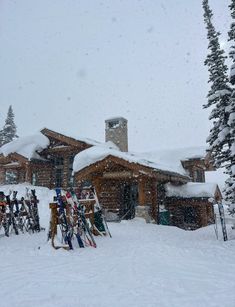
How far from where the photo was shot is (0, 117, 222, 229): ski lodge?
53.7 feet

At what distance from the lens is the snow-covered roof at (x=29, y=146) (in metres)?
25.1

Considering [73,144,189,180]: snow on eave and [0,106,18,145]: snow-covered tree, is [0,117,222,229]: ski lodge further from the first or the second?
[0,106,18,145]: snow-covered tree

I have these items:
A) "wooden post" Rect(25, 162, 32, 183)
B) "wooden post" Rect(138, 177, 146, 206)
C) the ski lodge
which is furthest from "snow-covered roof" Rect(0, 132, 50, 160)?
"wooden post" Rect(138, 177, 146, 206)

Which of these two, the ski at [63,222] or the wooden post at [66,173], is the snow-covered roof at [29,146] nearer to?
the wooden post at [66,173]

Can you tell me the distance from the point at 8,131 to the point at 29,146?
52.9ft

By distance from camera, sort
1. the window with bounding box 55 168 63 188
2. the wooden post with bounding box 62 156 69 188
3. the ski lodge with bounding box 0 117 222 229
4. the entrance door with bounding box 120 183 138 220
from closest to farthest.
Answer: the ski lodge with bounding box 0 117 222 229 < the entrance door with bounding box 120 183 138 220 < the wooden post with bounding box 62 156 69 188 < the window with bounding box 55 168 63 188

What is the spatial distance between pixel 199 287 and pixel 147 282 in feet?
2.67

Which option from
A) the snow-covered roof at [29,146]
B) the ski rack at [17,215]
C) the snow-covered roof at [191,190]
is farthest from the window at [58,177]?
the ski rack at [17,215]

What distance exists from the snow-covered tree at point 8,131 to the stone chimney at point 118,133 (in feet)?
68.1

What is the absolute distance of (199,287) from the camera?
449 cm

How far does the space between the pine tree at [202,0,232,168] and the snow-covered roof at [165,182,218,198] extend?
7.63 m

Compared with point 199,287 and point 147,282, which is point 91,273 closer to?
point 147,282

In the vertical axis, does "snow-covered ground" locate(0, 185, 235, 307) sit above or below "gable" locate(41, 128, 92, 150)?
below

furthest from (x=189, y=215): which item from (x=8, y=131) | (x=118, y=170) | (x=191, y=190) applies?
(x=8, y=131)
